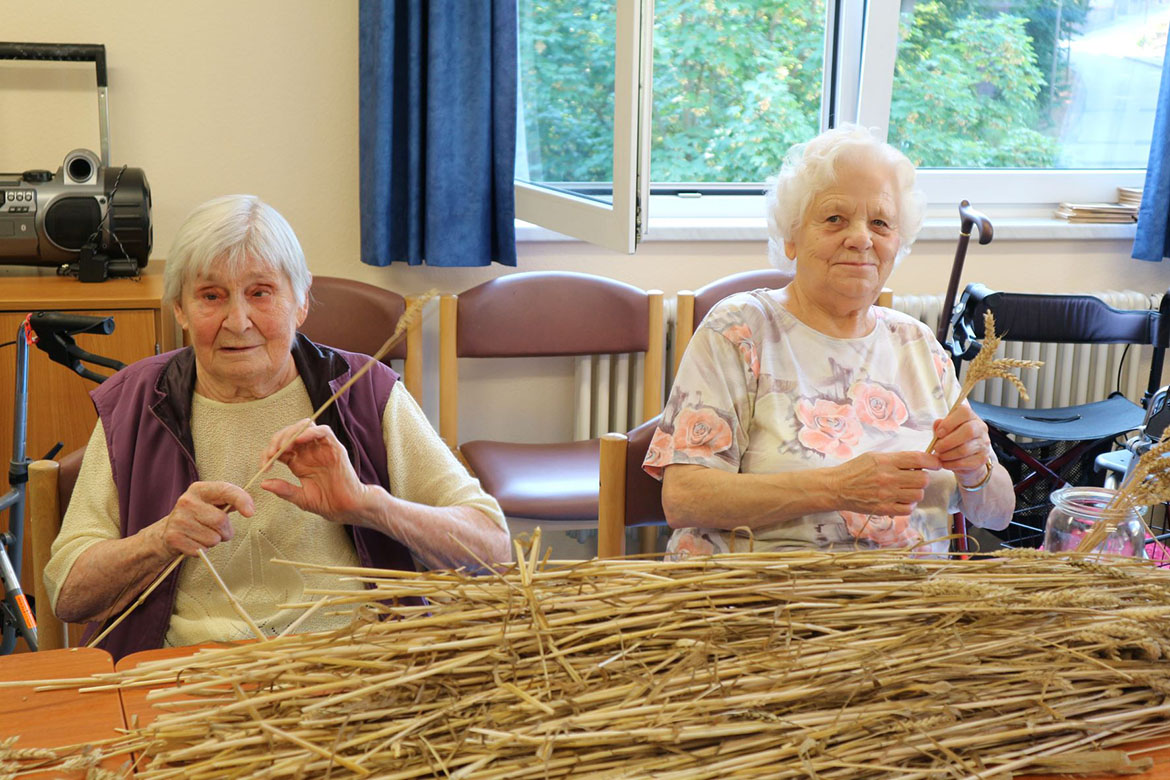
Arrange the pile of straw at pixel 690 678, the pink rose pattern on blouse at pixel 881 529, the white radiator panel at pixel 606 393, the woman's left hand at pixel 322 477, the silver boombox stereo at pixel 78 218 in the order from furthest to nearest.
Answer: the white radiator panel at pixel 606 393
the silver boombox stereo at pixel 78 218
the pink rose pattern on blouse at pixel 881 529
the woman's left hand at pixel 322 477
the pile of straw at pixel 690 678

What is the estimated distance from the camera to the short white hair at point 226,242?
1.63 metres

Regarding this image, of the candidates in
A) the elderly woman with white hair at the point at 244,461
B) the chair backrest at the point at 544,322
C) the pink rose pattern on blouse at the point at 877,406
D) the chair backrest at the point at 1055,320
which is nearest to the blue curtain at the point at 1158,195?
the chair backrest at the point at 1055,320

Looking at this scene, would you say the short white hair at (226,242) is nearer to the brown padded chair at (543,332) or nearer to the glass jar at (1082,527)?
the glass jar at (1082,527)

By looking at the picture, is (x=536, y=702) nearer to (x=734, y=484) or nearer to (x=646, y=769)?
(x=646, y=769)

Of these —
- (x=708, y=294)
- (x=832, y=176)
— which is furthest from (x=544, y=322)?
(x=832, y=176)

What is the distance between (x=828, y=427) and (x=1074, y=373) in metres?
2.20

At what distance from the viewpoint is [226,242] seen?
1.62 meters

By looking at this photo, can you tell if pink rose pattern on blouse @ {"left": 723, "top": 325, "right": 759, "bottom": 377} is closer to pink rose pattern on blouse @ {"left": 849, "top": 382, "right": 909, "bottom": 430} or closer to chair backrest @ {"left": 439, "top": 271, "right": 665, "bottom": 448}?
pink rose pattern on blouse @ {"left": 849, "top": 382, "right": 909, "bottom": 430}

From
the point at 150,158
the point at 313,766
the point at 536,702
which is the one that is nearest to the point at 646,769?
the point at 536,702

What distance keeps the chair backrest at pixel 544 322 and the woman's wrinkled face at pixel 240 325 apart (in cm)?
125

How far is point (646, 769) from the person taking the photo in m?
0.81

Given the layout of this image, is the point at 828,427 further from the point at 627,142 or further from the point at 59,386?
the point at 59,386

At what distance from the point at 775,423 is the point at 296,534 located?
2.40 ft

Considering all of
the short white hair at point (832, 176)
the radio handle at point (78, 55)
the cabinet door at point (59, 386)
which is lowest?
the cabinet door at point (59, 386)
